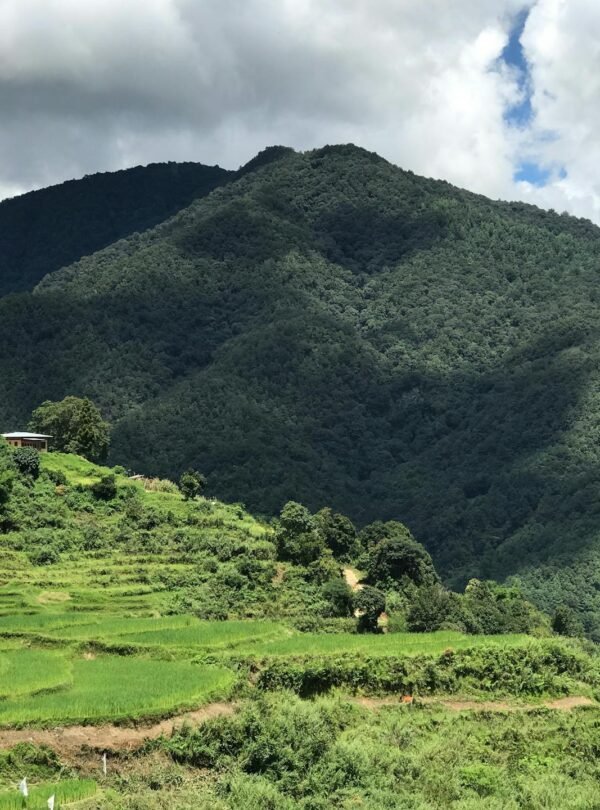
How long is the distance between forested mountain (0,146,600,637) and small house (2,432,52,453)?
108 ft

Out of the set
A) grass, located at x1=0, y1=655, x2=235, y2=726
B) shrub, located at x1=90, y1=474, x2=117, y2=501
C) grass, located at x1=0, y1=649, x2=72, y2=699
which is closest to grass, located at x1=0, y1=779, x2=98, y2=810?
grass, located at x1=0, y1=655, x2=235, y2=726

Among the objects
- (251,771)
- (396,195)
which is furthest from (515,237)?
(251,771)

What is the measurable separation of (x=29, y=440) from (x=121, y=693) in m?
39.1

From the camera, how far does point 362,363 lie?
152 m

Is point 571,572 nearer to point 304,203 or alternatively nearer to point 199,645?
point 199,645

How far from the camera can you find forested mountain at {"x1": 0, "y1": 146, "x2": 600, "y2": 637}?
111875 mm

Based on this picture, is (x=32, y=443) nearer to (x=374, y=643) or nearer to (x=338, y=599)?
(x=338, y=599)

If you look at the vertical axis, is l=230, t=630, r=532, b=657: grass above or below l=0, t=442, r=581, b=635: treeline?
below

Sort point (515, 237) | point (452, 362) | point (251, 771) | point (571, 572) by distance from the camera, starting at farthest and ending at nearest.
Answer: point (515, 237)
point (452, 362)
point (571, 572)
point (251, 771)

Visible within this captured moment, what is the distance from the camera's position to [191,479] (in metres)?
65.9

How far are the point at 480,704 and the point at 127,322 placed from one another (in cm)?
11130

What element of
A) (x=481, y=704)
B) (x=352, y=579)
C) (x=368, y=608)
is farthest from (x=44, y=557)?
(x=481, y=704)

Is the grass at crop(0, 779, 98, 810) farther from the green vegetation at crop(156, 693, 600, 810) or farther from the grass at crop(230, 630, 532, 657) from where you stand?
the grass at crop(230, 630, 532, 657)

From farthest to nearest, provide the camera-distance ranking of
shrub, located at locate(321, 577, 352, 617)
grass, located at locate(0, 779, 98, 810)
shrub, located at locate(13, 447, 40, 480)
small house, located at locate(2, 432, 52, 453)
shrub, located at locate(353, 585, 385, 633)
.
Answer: small house, located at locate(2, 432, 52, 453), shrub, located at locate(13, 447, 40, 480), shrub, located at locate(321, 577, 352, 617), shrub, located at locate(353, 585, 385, 633), grass, located at locate(0, 779, 98, 810)
